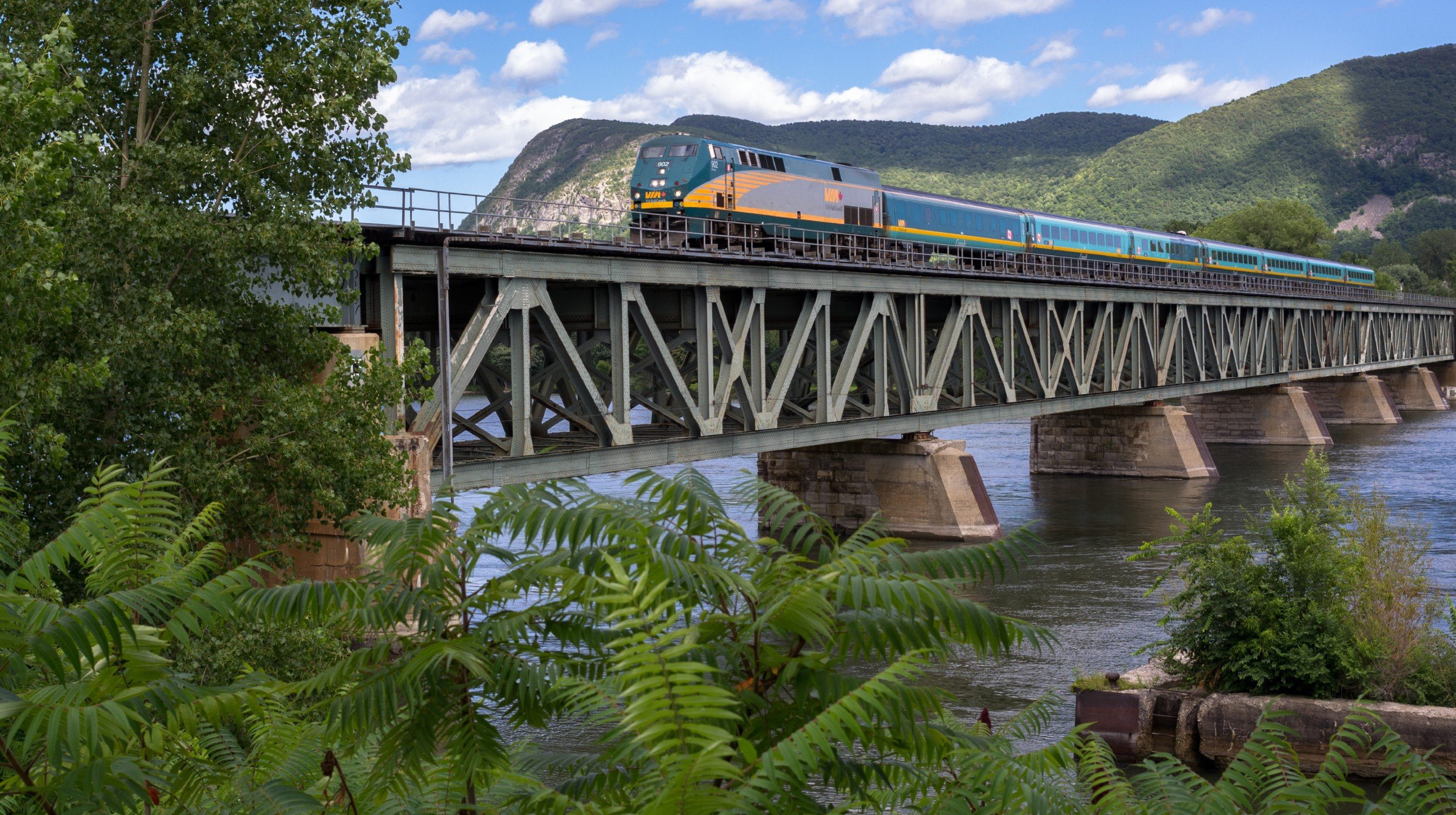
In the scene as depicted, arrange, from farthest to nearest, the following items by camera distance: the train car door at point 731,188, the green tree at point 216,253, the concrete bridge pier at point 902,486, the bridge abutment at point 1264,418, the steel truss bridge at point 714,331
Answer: the bridge abutment at point 1264,418 → the concrete bridge pier at point 902,486 → the train car door at point 731,188 → the steel truss bridge at point 714,331 → the green tree at point 216,253

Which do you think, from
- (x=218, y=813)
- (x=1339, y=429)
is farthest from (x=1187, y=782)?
(x=1339, y=429)

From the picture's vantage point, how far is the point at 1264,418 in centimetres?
7900

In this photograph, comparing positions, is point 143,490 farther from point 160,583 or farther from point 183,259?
point 183,259

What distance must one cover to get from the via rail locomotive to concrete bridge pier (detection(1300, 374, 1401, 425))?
37.5 metres

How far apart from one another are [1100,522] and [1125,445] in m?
16.0

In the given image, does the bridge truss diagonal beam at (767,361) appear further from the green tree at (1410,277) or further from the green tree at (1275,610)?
the green tree at (1410,277)

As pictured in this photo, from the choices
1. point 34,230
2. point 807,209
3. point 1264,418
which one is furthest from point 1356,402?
point 34,230

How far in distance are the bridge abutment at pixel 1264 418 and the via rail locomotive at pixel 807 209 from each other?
16308mm

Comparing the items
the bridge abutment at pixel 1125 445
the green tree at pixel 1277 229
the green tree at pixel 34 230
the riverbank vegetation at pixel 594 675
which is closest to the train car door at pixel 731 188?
the green tree at pixel 34 230

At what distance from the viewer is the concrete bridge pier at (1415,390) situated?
112 metres

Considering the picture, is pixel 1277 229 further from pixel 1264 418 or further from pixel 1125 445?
pixel 1125 445

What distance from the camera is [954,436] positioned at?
91.1 m

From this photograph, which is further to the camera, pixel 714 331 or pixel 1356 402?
pixel 1356 402

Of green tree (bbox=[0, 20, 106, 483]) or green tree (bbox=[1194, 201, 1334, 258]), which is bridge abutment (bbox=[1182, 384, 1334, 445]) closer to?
green tree (bbox=[0, 20, 106, 483])
